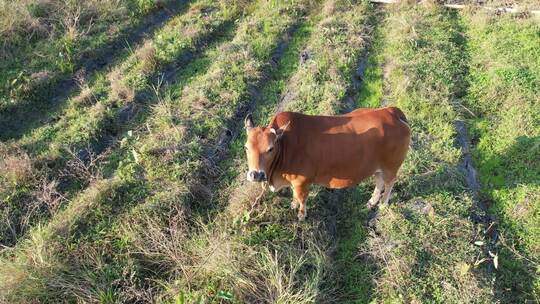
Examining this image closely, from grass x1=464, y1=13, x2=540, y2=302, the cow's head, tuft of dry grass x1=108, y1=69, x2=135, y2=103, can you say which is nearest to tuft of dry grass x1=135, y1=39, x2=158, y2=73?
tuft of dry grass x1=108, y1=69, x2=135, y2=103

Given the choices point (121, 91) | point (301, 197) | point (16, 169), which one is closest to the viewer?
point (301, 197)

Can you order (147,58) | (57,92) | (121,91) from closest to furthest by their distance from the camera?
1. (121,91)
2. (57,92)
3. (147,58)

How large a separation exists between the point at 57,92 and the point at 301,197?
5.64 m

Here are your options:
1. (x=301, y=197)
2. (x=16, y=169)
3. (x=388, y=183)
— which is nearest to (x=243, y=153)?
(x=301, y=197)

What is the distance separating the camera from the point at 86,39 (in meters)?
9.69

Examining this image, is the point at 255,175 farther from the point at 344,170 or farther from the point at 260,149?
the point at 344,170

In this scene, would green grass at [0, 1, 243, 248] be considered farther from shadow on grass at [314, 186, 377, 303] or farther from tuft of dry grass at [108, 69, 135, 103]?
shadow on grass at [314, 186, 377, 303]

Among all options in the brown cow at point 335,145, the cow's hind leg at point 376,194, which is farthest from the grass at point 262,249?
the cow's hind leg at point 376,194

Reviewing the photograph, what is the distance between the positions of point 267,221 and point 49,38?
22.9 feet

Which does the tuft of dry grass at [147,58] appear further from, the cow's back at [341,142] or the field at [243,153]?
the cow's back at [341,142]

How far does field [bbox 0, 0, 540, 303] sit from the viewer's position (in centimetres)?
510

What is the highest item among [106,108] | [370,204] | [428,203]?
[106,108]

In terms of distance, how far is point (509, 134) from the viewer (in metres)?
7.11

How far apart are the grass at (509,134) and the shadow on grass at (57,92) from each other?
7.30 metres
